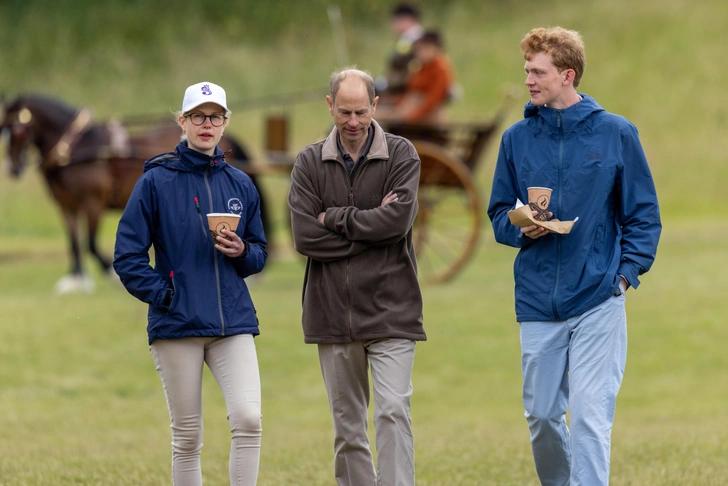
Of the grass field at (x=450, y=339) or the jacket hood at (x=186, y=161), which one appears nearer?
the jacket hood at (x=186, y=161)

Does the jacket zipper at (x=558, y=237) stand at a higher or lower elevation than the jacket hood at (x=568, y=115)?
lower

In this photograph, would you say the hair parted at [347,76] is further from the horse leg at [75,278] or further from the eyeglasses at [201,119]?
the horse leg at [75,278]

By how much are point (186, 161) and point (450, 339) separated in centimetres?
801

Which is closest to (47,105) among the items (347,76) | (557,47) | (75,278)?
(75,278)

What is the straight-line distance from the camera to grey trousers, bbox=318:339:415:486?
4.66 m

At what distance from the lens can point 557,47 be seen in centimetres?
456

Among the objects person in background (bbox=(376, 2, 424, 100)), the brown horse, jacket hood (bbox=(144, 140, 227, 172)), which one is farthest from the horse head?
jacket hood (bbox=(144, 140, 227, 172))

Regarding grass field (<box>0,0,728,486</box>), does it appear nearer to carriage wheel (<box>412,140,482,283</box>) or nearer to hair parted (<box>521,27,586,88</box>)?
carriage wheel (<box>412,140,482,283</box>)

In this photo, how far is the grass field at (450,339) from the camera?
672 centimetres

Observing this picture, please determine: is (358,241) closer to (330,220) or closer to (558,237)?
(330,220)

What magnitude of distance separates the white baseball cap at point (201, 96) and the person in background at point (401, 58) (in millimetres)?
9091

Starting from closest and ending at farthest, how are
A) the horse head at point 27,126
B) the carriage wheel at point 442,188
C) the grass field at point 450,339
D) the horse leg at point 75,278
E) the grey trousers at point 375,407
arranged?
the grey trousers at point 375,407 < the grass field at point 450,339 < the carriage wheel at point 442,188 < the horse head at point 27,126 < the horse leg at point 75,278

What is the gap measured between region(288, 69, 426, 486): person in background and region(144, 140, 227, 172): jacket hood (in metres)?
0.36

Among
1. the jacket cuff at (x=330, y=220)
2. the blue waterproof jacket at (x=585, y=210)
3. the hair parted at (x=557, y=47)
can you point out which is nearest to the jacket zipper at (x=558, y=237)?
the blue waterproof jacket at (x=585, y=210)
